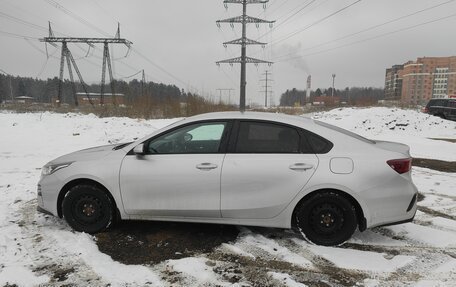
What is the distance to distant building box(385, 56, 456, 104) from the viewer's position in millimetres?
88812

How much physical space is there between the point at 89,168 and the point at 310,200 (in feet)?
8.93

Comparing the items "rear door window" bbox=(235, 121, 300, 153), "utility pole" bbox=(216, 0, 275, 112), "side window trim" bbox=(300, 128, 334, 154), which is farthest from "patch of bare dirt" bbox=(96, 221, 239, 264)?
"utility pole" bbox=(216, 0, 275, 112)

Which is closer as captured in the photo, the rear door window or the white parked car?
the white parked car

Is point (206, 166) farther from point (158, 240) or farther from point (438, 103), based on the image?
point (438, 103)

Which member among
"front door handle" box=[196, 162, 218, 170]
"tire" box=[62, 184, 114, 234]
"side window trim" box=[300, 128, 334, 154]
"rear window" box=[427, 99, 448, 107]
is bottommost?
"tire" box=[62, 184, 114, 234]

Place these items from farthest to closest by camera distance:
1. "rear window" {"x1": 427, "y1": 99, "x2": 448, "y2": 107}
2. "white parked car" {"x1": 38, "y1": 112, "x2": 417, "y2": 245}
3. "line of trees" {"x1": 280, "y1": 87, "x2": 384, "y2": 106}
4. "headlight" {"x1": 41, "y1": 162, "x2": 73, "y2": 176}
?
"line of trees" {"x1": 280, "y1": 87, "x2": 384, "y2": 106} → "rear window" {"x1": 427, "y1": 99, "x2": 448, "y2": 107} → "headlight" {"x1": 41, "y1": 162, "x2": 73, "y2": 176} → "white parked car" {"x1": 38, "y1": 112, "x2": 417, "y2": 245}

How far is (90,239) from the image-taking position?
4.18 metres

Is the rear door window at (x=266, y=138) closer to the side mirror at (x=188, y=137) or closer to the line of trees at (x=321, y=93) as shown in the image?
the side mirror at (x=188, y=137)

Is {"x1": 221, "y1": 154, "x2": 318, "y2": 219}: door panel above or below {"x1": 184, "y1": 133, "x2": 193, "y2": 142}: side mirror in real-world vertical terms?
below

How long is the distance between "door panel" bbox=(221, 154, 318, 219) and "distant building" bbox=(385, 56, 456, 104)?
301ft

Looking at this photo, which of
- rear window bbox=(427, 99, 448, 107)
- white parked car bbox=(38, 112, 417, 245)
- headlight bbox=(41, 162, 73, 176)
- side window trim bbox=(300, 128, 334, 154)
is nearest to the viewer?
white parked car bbox=(38, 112, 417, 245)

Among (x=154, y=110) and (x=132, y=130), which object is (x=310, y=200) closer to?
(x=132, y=130)

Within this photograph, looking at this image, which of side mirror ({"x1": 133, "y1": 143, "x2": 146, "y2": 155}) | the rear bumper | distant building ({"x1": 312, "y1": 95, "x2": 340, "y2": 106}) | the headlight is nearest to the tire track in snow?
the headlight

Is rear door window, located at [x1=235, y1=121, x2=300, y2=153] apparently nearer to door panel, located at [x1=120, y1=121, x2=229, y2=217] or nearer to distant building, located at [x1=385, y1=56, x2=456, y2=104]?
door panel, located at [x1=120, y1=121, x2=229, y2=217]
